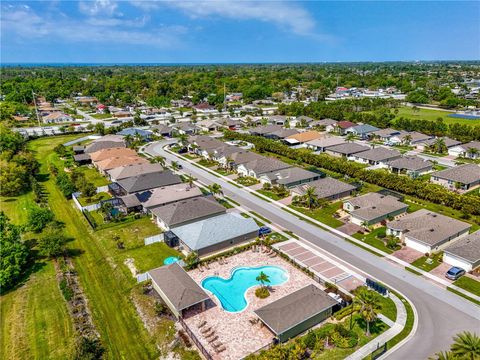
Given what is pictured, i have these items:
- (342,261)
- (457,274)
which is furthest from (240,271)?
(457,274)

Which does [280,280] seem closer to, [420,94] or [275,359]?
[275,359]

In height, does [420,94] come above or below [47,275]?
above

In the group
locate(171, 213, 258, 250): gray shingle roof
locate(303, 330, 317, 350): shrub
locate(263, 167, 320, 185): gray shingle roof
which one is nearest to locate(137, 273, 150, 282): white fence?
locate(171, 213, 258, 250): gray shingle roof

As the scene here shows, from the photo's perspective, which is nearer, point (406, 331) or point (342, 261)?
point (406, 331)

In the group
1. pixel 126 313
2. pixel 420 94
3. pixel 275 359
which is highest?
pixel 420 94

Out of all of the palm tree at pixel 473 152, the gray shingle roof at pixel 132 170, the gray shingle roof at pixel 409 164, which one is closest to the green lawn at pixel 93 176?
the gray shingle roof at pixel 132 170

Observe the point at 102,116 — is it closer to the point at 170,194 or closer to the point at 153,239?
the point at 170,194

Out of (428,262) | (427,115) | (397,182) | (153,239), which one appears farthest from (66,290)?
(427,115)
